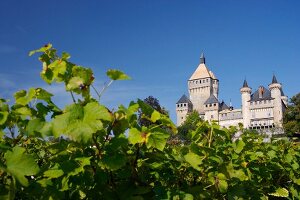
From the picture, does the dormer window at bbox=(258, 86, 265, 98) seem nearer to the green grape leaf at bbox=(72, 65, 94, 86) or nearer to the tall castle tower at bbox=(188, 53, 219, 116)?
the tall castle tower at bbox=(188, 53, 219, 116)

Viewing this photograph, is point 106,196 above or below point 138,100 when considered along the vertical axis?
below

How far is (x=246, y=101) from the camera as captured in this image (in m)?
93.4

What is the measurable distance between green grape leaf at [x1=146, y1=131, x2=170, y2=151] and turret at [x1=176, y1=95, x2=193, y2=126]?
337ft

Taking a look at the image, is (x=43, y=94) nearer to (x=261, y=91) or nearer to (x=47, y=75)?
(x=47, y=75)

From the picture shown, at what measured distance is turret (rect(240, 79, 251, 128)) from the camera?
3622 inches

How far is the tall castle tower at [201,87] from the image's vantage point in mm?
107062

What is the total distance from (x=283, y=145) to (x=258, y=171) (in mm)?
1207

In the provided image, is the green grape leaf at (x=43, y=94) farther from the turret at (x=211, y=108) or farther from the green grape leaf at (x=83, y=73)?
the turret at (x=211, y=108)

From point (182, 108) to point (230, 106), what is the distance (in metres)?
13.3

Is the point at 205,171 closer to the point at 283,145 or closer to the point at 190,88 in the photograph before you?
the point at 283,145

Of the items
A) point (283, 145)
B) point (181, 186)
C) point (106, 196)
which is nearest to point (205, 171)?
point (181, 186)

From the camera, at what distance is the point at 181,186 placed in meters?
2.01

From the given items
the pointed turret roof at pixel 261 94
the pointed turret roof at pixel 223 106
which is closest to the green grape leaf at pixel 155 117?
the pointed turret roof at pixel 261 94

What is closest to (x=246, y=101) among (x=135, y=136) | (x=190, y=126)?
(x=190, y=126)
